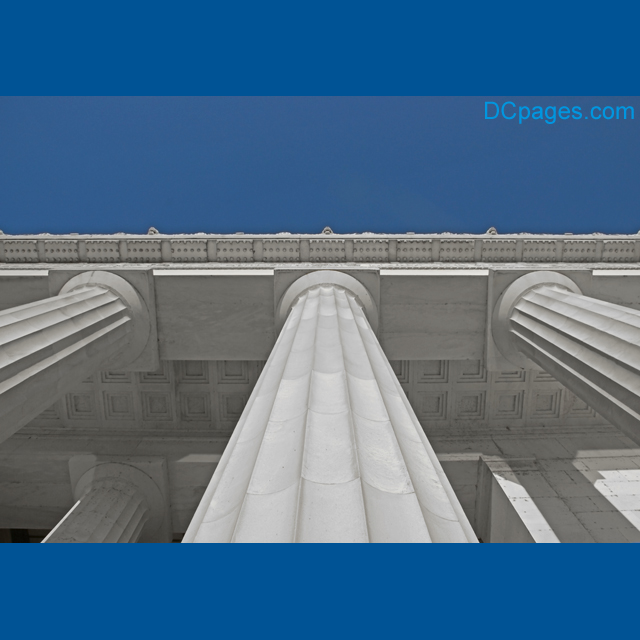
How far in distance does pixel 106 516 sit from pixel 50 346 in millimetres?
6488

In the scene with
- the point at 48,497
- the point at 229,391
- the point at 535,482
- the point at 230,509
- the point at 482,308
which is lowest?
the point at 48,497

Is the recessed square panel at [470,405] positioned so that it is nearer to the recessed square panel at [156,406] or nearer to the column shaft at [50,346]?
the recessed square panel at [156,406]

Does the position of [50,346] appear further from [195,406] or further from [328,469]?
[328,469]

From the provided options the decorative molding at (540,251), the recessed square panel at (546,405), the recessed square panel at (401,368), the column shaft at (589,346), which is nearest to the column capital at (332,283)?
the recessed square panel at (401,368)

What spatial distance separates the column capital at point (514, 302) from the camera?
11.0 meters

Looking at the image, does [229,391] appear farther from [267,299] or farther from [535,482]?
[535,482]

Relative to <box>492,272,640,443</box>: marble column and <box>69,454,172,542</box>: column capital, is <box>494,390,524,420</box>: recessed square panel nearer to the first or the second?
<box>492,272,640,443</box>: marble column

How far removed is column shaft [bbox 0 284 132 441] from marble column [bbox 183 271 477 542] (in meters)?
4.48

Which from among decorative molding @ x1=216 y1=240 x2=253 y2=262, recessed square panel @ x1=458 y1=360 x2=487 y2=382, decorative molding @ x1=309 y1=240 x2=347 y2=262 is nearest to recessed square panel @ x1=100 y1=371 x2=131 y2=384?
decorative molding @ x1=216 y1=240 x2=253 y2=262

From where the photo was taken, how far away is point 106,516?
11.3 metres

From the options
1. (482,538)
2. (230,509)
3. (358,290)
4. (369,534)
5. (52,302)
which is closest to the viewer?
(369,534)

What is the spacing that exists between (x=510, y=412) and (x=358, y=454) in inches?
482

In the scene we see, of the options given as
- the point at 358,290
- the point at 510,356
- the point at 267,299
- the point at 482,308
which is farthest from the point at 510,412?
the point at 267,299

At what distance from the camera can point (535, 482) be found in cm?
1173
